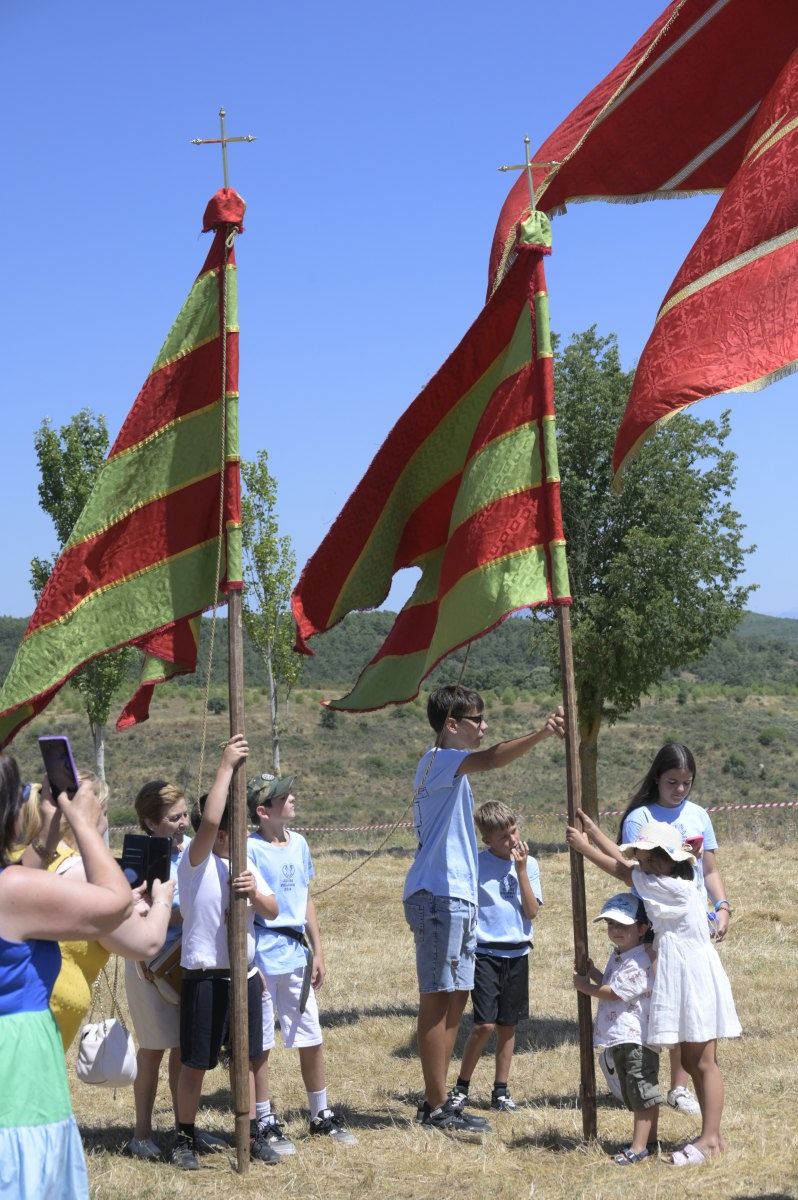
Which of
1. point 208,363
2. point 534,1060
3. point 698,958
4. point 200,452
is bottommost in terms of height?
point 534,1060

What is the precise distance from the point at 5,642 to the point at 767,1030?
70.8m

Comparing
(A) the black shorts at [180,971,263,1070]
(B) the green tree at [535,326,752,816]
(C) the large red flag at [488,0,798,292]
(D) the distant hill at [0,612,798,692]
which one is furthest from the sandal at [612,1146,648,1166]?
(D) the distant hill at [0,612,798,692]

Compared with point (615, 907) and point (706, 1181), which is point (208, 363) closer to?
point (615, 907)

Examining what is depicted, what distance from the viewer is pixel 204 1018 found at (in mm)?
6441

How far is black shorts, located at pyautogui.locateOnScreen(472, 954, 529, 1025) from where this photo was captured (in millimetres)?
7523

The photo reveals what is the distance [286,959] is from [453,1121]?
1.13 meters

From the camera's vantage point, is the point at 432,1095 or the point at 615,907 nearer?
the point at 615,907

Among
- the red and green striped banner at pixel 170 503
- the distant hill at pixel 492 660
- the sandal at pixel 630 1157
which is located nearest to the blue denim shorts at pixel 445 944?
the sandal at pixel 630 1157

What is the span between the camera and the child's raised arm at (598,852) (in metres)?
6.11

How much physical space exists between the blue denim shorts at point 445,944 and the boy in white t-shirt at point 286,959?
647 millimetres

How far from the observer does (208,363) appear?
6.62 m

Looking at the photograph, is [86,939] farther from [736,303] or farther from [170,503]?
[736,303]

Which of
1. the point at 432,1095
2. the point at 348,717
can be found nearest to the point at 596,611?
the point at 432,1095

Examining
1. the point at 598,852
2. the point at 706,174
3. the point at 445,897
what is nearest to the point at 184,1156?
the point at 445,897
